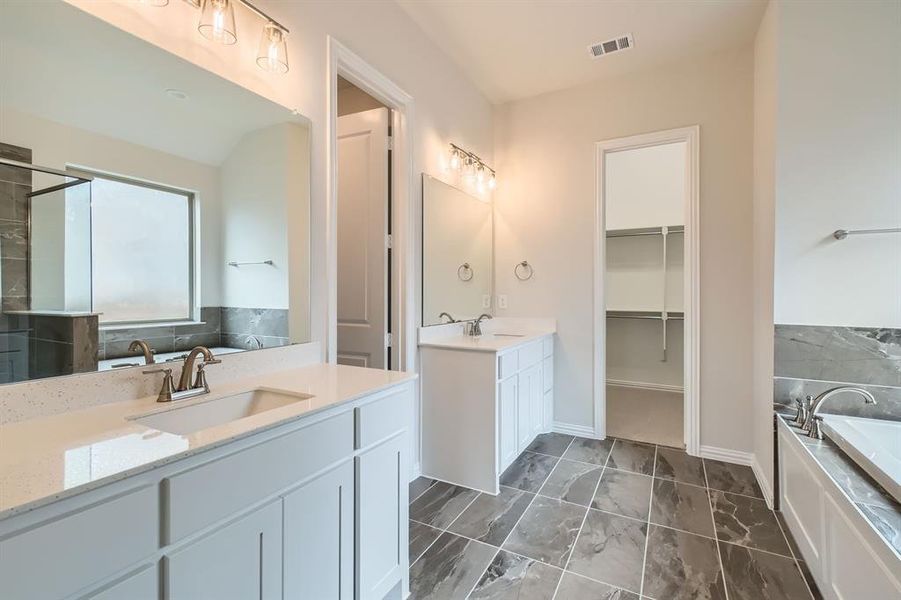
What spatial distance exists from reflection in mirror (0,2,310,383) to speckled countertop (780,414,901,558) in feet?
7.15

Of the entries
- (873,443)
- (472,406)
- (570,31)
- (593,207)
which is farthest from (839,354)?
(570,31)

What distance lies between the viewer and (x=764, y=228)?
2.55 m

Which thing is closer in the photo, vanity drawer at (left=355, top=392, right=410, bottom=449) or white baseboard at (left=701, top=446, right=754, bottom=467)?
→ vanity drawer at (left=355, top=392, right=410, bottom=449)

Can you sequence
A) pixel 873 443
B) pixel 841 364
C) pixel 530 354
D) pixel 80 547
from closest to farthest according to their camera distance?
pixel 80 547 → pixel 873 443 → pixel 841 364 → pixel 530 354

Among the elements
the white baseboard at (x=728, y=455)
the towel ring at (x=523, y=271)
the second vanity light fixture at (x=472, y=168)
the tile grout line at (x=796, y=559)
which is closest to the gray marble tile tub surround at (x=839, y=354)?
the tile grout line at (x=796, y=559)

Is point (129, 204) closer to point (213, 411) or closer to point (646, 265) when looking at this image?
point (213, 411)

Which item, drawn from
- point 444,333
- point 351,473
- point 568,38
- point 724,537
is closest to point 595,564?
point 724,537

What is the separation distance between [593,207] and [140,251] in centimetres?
307

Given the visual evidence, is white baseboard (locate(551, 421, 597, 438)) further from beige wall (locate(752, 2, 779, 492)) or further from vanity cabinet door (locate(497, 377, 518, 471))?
beige wall (locate(752, 2, 779, 492))

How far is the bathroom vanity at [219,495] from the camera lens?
0.72 m

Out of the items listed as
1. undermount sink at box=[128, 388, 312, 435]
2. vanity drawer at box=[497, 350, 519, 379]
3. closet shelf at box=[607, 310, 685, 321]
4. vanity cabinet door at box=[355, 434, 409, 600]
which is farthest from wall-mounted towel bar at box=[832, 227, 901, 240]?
undermount sink at box=[128, 388, 312, 435]

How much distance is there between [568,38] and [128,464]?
3.27 m

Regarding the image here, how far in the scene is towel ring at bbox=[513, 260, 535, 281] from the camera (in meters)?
3.66

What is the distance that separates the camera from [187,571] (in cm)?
90
